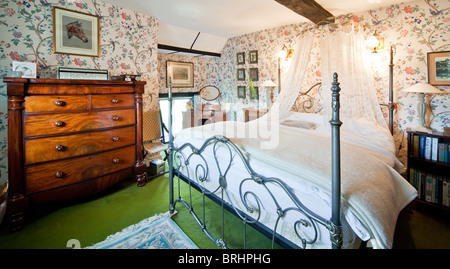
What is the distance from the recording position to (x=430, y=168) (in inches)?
111

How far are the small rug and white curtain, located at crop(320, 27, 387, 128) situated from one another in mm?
2301

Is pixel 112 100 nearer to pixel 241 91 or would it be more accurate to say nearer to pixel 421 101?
pixel 241 91

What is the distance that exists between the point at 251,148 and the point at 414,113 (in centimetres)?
278

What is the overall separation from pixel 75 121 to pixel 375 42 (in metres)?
4.24

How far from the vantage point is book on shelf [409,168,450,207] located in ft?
8.37

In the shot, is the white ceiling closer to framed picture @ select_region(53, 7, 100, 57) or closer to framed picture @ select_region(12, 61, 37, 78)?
framed picture @ select_region(53, 7, 100, 57)

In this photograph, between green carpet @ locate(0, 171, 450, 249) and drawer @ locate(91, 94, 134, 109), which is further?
drawer @ locate(91, 94, 134, 109)

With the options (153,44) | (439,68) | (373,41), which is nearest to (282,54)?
(373,41)

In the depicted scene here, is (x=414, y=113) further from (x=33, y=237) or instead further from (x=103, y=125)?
(x=33, y=237)

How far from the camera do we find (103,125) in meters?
2.81

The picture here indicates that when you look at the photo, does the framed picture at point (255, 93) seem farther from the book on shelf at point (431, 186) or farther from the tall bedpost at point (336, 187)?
the tall bedpost at point (336, 187)

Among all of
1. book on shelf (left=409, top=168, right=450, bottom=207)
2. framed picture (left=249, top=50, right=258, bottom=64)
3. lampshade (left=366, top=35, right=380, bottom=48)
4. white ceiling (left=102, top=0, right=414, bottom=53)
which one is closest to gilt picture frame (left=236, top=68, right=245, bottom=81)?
framed picture (left=249, top=50, right=258, bottom=64)

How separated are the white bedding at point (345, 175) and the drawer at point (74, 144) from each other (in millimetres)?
949
